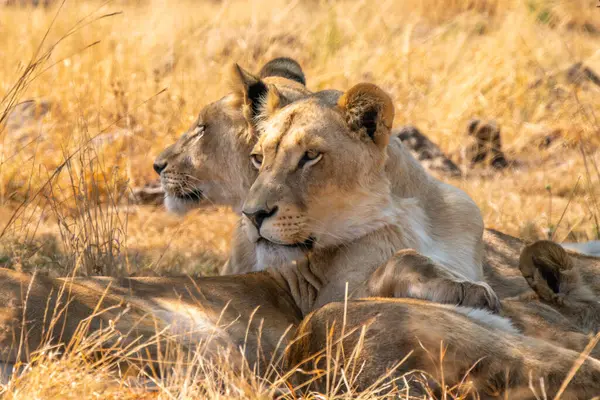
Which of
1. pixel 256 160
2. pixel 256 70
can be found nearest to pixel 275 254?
pixel 256 160

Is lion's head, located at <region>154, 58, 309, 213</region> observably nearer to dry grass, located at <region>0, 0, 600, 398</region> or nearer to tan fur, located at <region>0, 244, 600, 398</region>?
dry grass, located at <region>0, 0, 600, 398</region>

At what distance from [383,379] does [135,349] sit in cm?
79

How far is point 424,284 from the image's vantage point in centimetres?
370

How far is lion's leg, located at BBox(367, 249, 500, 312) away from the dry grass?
1.71 m

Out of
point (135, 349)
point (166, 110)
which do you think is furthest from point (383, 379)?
point (166, 110)

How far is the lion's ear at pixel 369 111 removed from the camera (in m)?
4.12

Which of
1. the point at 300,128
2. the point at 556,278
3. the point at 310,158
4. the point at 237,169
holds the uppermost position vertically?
the point at 300,128

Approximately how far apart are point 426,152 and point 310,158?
4.48 m

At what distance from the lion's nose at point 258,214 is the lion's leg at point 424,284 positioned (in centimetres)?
48

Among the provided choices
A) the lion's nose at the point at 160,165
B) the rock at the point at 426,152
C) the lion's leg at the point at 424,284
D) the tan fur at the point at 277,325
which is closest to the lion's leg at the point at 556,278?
the tan fur at the point at 277,325

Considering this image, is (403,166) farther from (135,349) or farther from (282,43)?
(282,43)

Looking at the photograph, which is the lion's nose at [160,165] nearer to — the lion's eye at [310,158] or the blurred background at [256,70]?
the blurred background at [256,70]

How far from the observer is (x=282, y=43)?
438 inches

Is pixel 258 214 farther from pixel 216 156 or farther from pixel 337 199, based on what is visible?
pixel 216 156
